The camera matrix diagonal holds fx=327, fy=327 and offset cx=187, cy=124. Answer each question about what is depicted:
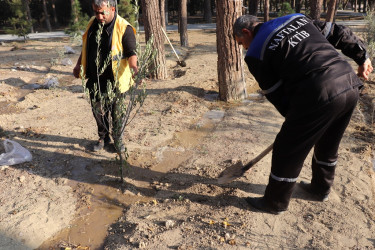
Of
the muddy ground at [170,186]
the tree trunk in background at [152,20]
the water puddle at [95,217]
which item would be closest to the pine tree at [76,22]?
the tree trunk in background at [152,20]

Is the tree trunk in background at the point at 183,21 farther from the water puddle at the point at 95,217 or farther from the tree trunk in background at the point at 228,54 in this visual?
the water puddle at the point at 95,217

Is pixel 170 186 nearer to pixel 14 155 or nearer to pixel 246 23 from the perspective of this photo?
pixel 246 23

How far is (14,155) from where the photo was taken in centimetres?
402

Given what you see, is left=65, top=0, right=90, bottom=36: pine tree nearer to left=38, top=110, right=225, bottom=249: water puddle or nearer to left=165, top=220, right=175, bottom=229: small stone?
left=38, top=110, right=225, bottom=249: water puddle

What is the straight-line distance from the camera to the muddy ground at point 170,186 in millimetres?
2750

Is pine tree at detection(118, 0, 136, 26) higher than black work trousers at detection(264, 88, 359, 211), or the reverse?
pine tree at detection(118, 0, 136, 26)

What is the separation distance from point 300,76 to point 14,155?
11.4 feet

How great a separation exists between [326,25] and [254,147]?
1.89 m

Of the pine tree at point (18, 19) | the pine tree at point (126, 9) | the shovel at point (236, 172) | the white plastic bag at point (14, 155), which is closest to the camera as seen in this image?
the shovel at point (236, 172)

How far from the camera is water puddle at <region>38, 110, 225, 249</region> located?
9.46 feet

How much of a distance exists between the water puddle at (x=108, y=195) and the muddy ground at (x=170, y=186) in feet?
0.04

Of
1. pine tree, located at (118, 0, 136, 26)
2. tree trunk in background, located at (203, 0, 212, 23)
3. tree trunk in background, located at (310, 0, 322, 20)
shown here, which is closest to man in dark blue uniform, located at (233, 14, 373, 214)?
tree trunk in background, located at (310, 0, 322, 20)

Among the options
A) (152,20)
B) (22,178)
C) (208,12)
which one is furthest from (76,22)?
(22,178)

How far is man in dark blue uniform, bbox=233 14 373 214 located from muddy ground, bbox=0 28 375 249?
517 millimetres
